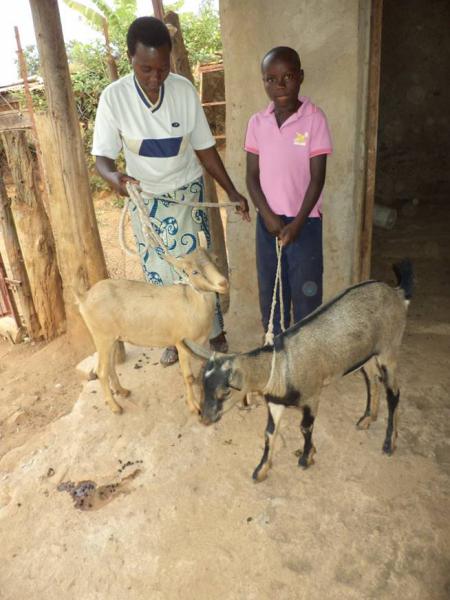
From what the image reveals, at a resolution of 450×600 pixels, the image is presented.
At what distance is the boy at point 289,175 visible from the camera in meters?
3.04

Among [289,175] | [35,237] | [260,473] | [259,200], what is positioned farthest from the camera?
[35,237]

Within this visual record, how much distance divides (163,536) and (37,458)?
1.28 m

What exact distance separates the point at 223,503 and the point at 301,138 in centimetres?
244

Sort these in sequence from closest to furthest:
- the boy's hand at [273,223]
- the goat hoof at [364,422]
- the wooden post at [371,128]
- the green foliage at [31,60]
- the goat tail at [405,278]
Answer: the goat tail at [405,278] → the boy's hand at [273,223] → the goat hoof at [364,422] → the wooden post at [371,128] → the green foliage at [31,60]

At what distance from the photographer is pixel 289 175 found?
328 centimetres

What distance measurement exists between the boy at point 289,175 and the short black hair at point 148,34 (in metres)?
0.69

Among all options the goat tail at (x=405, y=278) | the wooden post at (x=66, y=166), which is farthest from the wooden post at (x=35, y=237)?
the goat tail at (x=405, y=278)

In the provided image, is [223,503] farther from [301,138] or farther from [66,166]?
[66,166]

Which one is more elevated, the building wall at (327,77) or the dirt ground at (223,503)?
the building wall at (327,77)

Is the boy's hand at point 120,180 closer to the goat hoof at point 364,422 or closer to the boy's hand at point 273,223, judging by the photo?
the boy's hand at point 273,223

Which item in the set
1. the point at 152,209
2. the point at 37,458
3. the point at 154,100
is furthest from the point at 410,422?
the point at 154,100

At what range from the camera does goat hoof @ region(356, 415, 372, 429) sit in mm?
3445

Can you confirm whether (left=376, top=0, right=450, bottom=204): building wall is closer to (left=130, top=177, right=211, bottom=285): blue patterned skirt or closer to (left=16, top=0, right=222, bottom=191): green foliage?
(left=16, top=0, right=222, bottom=191): green foliage

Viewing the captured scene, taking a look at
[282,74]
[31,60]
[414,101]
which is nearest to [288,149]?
[282,74]
